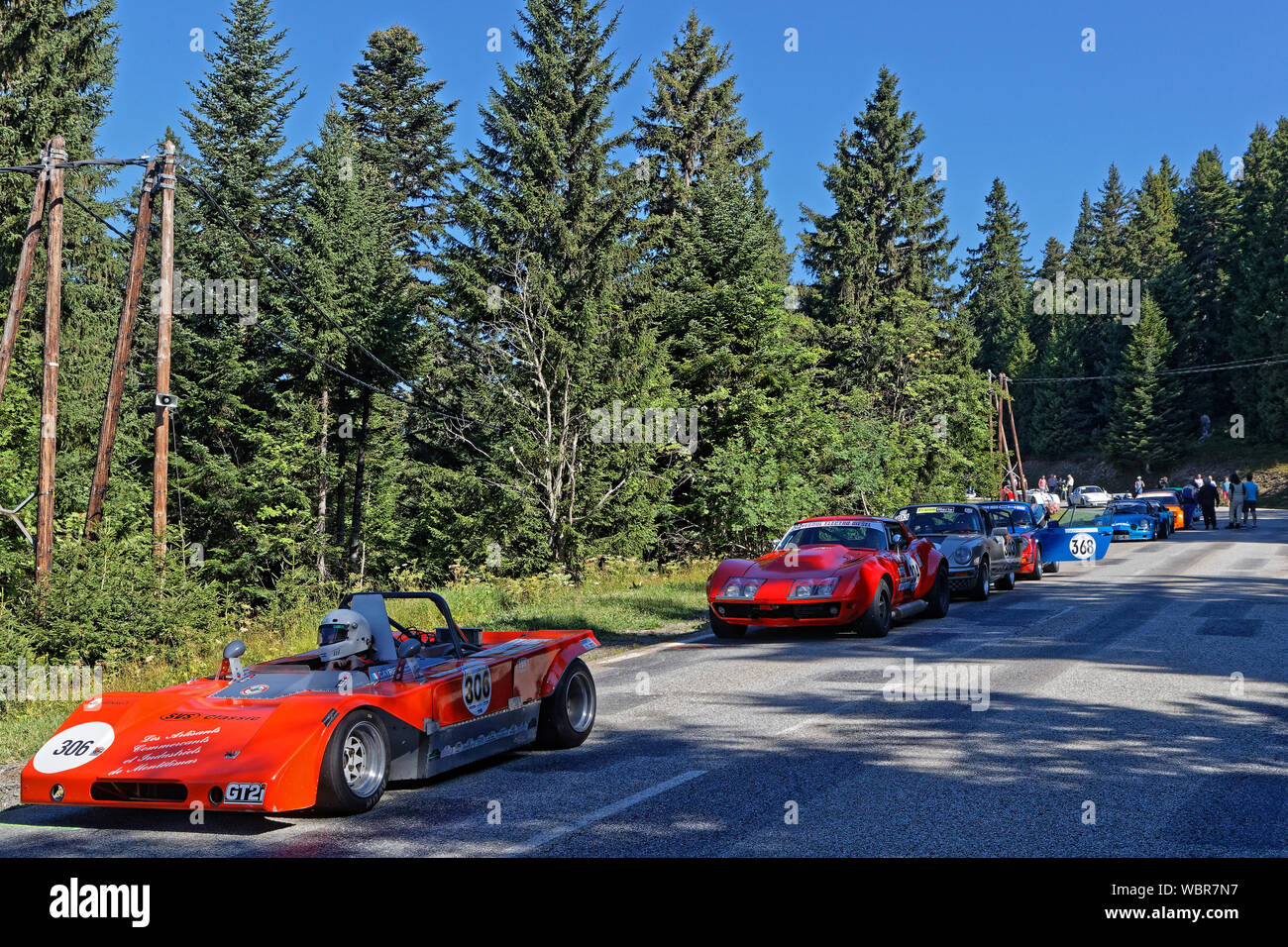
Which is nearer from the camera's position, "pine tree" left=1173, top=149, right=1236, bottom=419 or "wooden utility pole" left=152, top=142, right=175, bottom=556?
"wooden utility pole" left=152, top=142, right=175, bottom=556

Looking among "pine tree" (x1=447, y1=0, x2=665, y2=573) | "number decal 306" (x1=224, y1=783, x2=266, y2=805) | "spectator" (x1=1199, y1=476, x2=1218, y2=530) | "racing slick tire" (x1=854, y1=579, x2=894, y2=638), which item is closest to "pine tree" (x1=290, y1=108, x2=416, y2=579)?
"pine tree" (x1=447, y1=0, x2=665, y2=573)

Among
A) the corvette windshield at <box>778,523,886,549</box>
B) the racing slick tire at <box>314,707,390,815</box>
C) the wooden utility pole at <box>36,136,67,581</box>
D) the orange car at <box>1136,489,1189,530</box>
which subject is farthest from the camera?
the orange car at <box>1136,489,1189,530</box>

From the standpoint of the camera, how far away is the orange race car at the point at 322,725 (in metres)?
5.62

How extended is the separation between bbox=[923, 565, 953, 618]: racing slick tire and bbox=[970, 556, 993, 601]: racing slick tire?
7.57ft

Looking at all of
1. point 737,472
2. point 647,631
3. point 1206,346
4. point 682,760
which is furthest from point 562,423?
point 1206,346

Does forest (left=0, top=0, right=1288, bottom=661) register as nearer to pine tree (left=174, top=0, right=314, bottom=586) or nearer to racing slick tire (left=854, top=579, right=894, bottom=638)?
pine tree (left=174, top=0, right=314, bottom=586)

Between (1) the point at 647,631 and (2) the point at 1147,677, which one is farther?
(1) the point at 647,631

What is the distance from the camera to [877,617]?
14.4 m

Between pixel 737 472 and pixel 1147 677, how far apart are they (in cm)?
1809

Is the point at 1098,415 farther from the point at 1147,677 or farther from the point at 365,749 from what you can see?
the point at 365,749

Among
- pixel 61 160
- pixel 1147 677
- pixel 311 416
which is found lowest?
pixel 1147 677

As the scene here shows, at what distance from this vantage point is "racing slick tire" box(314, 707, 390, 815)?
19.1ft

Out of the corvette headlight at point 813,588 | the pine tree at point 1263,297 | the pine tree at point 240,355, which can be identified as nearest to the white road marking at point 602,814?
the corvette headlight at point 813,588
